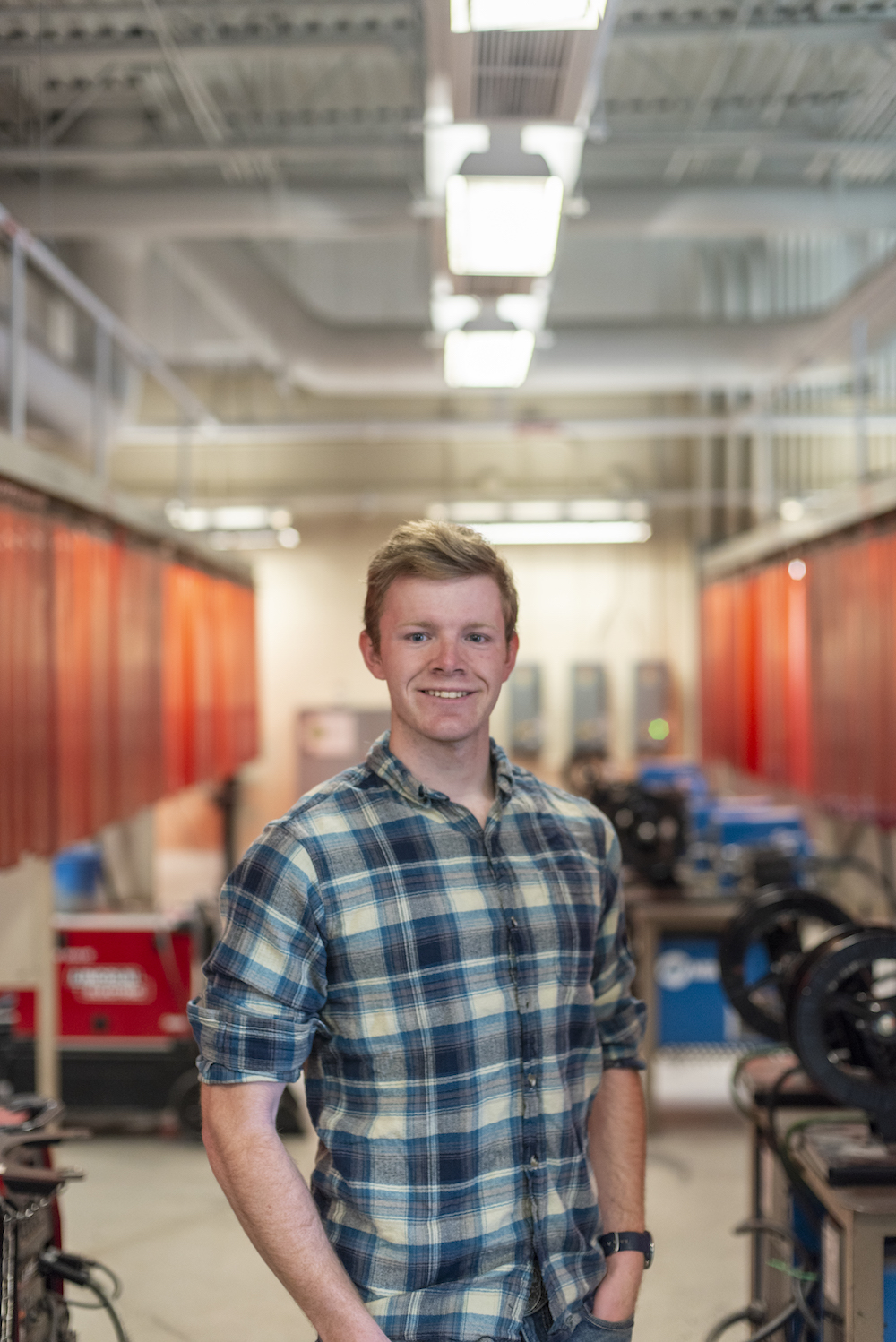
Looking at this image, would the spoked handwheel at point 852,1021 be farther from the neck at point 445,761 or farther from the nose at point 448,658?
the nose at point 448,658

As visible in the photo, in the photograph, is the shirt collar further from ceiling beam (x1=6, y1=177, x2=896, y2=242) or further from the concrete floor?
ceiling beam (x1=6, y1=177, x2=896, y2=242)

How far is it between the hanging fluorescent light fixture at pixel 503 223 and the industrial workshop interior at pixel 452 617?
18 mm

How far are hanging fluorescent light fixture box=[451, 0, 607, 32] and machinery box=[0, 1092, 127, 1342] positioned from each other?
7.99ft

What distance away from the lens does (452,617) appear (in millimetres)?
1715

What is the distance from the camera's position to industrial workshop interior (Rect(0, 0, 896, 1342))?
5.70 feet

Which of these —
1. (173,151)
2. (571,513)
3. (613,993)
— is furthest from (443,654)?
(571,513)

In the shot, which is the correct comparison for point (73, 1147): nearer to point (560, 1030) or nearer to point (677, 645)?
point (560, 1030)

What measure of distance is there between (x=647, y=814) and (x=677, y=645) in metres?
5.69

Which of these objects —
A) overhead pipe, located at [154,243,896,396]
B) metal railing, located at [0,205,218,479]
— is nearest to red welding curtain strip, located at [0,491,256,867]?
metal railing, located at [0,205,218,479]

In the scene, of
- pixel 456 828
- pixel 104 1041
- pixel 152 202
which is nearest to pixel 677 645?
pixel 152 202

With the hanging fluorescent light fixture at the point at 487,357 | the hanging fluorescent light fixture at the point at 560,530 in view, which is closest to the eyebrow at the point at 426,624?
the hanging fluorescent light fixture at the point at 487,357

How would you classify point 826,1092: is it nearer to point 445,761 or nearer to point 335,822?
point 445,761

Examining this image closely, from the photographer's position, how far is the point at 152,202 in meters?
6.36

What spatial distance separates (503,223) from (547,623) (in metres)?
7.99
